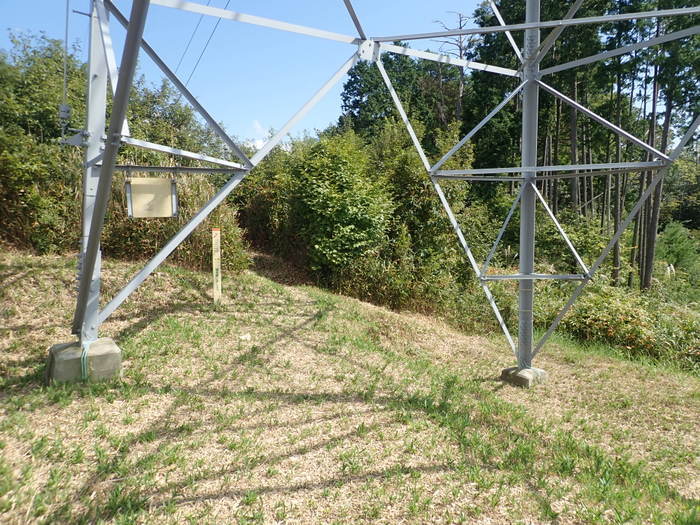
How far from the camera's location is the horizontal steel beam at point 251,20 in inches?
145

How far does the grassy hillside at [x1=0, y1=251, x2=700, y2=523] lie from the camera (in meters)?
2.81

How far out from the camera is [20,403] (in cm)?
368

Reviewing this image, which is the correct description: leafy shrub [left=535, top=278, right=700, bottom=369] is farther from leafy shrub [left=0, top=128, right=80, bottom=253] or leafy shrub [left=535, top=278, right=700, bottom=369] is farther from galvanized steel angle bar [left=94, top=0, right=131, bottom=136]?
leafy shrub [left=0, top=128, right=80, bottom=253]

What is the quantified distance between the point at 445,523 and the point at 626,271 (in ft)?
53.0

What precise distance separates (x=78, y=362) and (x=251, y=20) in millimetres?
3827

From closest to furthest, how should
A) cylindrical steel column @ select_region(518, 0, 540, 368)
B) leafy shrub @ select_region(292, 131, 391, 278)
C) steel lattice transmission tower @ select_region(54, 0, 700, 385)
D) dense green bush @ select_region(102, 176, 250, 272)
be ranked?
steel lattice transmission tower @ select_region(54, 0, 700, 385), cylindrical steel column @ select_region(518, 0, 540, 368), dense green bush @ select_region(102, 176, 250, 272), leafy shrub @ select_region(292, 131, 391, 278)

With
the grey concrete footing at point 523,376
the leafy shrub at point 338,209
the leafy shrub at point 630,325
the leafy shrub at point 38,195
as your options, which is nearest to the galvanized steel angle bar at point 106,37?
the leafy shrub at point 38,195

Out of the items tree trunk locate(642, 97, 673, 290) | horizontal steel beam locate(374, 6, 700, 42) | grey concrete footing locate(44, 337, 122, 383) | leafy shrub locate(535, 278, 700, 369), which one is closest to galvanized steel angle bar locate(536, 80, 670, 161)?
horizontal steel beam locate(374, 6, 700, 42)

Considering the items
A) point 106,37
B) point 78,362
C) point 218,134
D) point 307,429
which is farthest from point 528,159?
point 78,362

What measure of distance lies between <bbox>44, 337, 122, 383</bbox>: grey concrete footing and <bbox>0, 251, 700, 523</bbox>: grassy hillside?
0.17m

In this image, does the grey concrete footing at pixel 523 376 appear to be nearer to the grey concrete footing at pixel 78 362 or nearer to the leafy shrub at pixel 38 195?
the grey concrete footing at pixel 78 362

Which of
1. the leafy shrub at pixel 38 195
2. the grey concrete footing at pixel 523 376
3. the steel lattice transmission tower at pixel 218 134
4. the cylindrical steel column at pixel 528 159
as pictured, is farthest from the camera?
the leafy shrub at pixel 38 195

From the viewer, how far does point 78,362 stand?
412cm

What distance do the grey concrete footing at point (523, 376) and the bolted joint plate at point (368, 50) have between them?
14.7 ft
